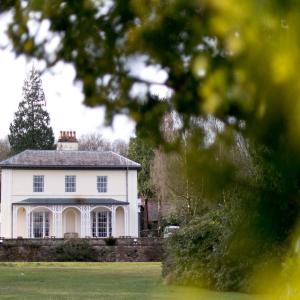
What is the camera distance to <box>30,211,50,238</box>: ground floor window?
4744 cm

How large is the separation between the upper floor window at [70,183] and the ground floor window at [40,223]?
7.62 feet

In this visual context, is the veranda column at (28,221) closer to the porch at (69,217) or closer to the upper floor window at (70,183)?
the porch at (69,217)

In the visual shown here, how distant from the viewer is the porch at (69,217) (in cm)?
4709

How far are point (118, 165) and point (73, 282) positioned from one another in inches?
1045

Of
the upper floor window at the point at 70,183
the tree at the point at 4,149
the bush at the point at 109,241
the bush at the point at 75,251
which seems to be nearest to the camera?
the bush at the point at 75,251

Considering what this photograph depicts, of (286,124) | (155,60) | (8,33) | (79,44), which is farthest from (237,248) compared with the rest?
(8,33)

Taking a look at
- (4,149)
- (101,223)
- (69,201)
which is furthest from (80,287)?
(4,149)

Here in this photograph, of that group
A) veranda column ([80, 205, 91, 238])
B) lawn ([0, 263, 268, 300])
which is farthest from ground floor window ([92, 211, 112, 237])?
lawn ([0, 263, 268, 300])

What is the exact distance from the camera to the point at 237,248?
183 centimetres

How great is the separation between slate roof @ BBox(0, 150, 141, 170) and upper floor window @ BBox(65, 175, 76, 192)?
889 millimetres

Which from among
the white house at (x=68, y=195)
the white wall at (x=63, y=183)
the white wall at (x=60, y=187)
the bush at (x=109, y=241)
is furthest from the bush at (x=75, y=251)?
the white wall at (x=63, y=183)

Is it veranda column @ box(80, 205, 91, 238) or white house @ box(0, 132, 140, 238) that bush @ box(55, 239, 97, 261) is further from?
veranda column @ box(80, 205, 91, 238)

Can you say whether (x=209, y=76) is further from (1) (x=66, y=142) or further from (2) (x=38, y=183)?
(1) (x=66, y=142)

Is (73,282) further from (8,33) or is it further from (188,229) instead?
(8,33)
